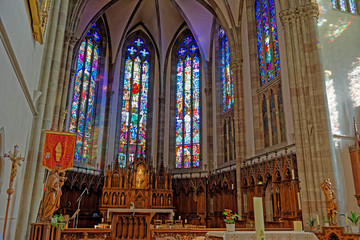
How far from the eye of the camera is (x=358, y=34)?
13531 mm

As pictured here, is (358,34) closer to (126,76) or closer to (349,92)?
(349,92)

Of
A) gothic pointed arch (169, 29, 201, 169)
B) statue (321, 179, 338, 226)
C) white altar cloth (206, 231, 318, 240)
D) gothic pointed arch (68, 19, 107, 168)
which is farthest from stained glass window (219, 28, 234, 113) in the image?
white altar cloth (206, 231, 318, 240)

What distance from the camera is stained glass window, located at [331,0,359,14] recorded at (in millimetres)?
13797

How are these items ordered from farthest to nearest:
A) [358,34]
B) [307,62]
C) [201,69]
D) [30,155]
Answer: [201,69]
[358,34]
[307,62]
[30,155]

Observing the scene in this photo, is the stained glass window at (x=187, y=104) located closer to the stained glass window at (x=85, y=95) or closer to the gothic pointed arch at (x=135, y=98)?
the gothic pointed arch at (x=135, y=98)

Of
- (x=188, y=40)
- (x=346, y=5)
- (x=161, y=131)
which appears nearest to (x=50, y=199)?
(x=346, y=5)

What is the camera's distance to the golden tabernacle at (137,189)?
16562 millimetres

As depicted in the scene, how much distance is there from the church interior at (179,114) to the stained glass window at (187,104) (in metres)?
0.09

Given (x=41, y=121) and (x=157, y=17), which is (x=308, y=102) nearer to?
(x=41, y=121)

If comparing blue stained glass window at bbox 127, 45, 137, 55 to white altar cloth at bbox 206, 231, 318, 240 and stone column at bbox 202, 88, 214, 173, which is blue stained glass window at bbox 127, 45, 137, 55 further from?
white altar cloth at bbox 206, 231, 318, 240

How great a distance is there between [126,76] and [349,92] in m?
14.4

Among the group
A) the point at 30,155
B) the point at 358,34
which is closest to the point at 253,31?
the point at 358,34

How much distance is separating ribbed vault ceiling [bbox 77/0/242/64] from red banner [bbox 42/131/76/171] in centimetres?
1166

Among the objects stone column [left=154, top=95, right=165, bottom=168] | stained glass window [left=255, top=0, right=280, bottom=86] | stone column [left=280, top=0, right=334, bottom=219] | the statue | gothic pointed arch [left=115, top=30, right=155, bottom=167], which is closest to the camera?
the statue
